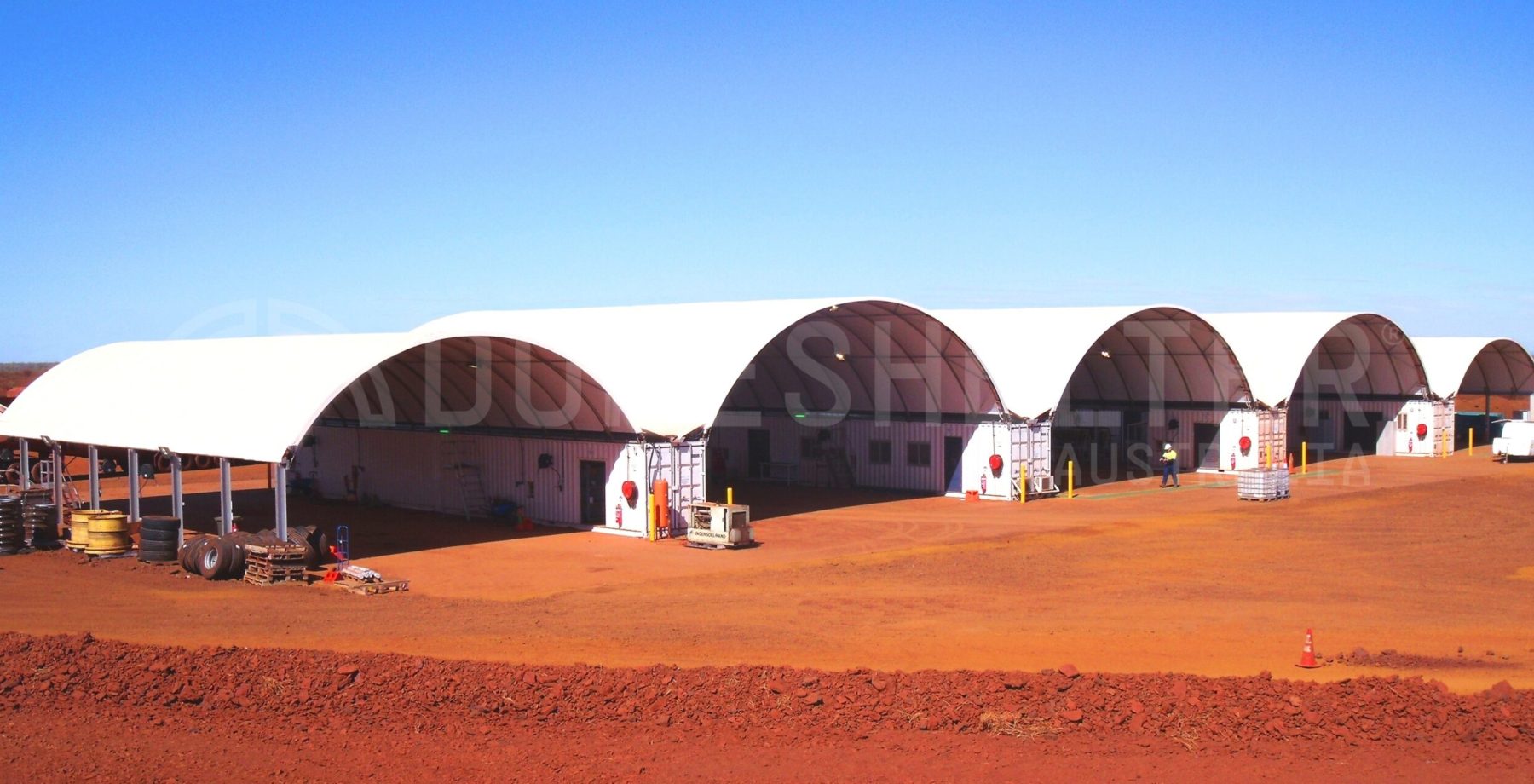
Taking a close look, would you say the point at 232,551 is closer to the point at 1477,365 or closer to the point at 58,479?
the point at 58,479

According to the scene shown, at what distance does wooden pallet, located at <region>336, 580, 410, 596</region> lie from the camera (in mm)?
19062

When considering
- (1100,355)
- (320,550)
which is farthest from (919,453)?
(320,550)

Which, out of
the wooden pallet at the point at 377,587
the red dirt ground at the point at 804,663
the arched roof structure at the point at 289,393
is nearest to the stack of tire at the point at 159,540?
the red dirt ground at the point at 804,663

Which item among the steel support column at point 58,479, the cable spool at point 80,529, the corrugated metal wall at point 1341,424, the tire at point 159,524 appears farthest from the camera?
the corrugated metal wall at point 1341,424

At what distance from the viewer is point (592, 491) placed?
26.1 meters

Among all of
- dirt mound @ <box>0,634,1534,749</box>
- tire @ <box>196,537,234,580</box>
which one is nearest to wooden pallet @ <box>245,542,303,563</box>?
tire @ <box>196,537,234,580</box>

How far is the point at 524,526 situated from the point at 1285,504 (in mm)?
17031

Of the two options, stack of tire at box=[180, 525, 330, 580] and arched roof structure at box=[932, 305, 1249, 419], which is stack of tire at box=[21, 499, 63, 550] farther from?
arched roof structure at box=[932, 305, 1249, 419]

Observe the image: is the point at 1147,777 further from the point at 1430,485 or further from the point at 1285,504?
the point at 1430,485

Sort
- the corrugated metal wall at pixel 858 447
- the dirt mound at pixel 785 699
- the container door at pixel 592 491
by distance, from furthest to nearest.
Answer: the corrugated metal wall at pixel 858 447 < the container door at pixel 592 491 < the dirt mound at pixel 785 699

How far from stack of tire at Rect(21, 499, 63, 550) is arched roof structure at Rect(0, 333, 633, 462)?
1.73 metres

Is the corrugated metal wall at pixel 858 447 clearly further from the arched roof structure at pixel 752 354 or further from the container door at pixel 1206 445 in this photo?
the container door at pixel 1206 445

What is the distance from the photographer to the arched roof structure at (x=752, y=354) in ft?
83.3

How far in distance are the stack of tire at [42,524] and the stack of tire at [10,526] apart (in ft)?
1.38
